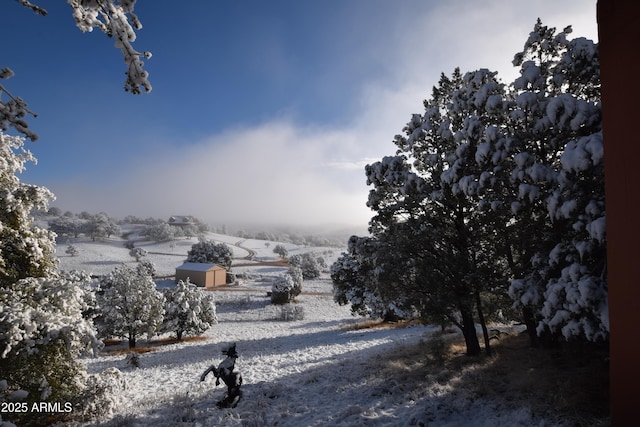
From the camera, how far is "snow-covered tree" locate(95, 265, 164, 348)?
23984mm

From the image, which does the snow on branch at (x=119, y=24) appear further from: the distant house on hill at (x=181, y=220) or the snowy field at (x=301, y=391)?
the distant house on hill at (x=181, y=220)

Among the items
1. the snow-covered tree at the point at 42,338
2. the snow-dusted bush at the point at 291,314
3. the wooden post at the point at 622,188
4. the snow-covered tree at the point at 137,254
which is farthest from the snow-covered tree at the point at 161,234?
the wooden post at the point at 622,188

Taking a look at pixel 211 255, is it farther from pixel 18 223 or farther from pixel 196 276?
pixel 18 223

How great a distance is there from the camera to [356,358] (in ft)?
49.2

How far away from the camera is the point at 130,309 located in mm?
24000

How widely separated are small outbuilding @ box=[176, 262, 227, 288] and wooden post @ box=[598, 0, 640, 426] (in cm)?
5828

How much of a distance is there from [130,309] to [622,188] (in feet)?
93.4

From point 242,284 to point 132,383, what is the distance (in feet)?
160

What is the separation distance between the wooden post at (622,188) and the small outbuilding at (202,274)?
191 feet

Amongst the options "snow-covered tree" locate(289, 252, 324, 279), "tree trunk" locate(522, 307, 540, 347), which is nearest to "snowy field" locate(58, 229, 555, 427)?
"tree trunk" locate(522, 307, 540, 347)

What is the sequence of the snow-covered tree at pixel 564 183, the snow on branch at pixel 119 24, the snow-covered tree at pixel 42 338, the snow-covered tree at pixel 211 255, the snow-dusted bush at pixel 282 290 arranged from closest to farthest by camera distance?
the snow on branch at pixel 119 24
the snow-covered tree at pixel 564 183
the snow-covered tree at pixel 42 338
the snow-dusted bush at pixel 282 290
the snow-covered tree at pixel 211 255

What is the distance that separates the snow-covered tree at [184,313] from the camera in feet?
89.5

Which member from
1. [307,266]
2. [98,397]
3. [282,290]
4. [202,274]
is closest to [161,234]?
[202,274]

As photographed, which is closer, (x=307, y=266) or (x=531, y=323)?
(x=531, y=323)
